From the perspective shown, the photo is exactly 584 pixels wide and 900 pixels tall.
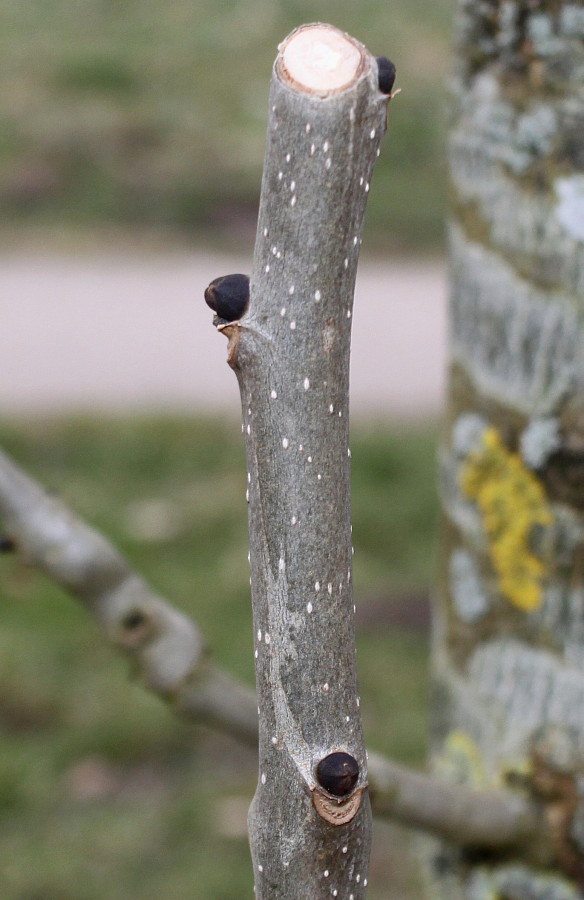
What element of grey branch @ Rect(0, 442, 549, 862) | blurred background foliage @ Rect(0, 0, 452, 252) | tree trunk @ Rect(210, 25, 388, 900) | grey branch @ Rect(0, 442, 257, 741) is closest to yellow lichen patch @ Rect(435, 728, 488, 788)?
grey branch @ Rect(0, 442, 549, 862)

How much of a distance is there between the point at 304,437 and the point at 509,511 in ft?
2.21

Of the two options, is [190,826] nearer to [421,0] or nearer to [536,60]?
[536,60]

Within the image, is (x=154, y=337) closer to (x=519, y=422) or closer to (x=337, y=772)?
(x=519, y=422)

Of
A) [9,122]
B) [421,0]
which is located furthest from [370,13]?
[9,122]

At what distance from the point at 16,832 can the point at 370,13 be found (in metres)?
7.26

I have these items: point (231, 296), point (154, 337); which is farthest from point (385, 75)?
point (154, 337)

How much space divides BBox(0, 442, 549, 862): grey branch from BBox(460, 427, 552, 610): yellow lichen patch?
0.80ft

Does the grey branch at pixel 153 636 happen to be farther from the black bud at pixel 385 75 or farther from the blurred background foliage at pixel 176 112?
the blurred background foliage at pixel 176 112

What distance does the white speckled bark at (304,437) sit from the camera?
27.3 inches

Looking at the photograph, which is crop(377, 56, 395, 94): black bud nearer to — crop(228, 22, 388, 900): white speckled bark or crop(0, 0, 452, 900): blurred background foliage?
crop(228, 22, 388, 900): white speckled bark

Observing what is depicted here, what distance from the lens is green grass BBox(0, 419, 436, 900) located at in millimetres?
2740

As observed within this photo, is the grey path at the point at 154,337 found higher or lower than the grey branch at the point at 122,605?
higher

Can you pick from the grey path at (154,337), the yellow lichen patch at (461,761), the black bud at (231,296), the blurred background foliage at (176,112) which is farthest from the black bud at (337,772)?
the blurred background foliage at (176,112)

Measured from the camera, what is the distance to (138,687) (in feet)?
8.55
